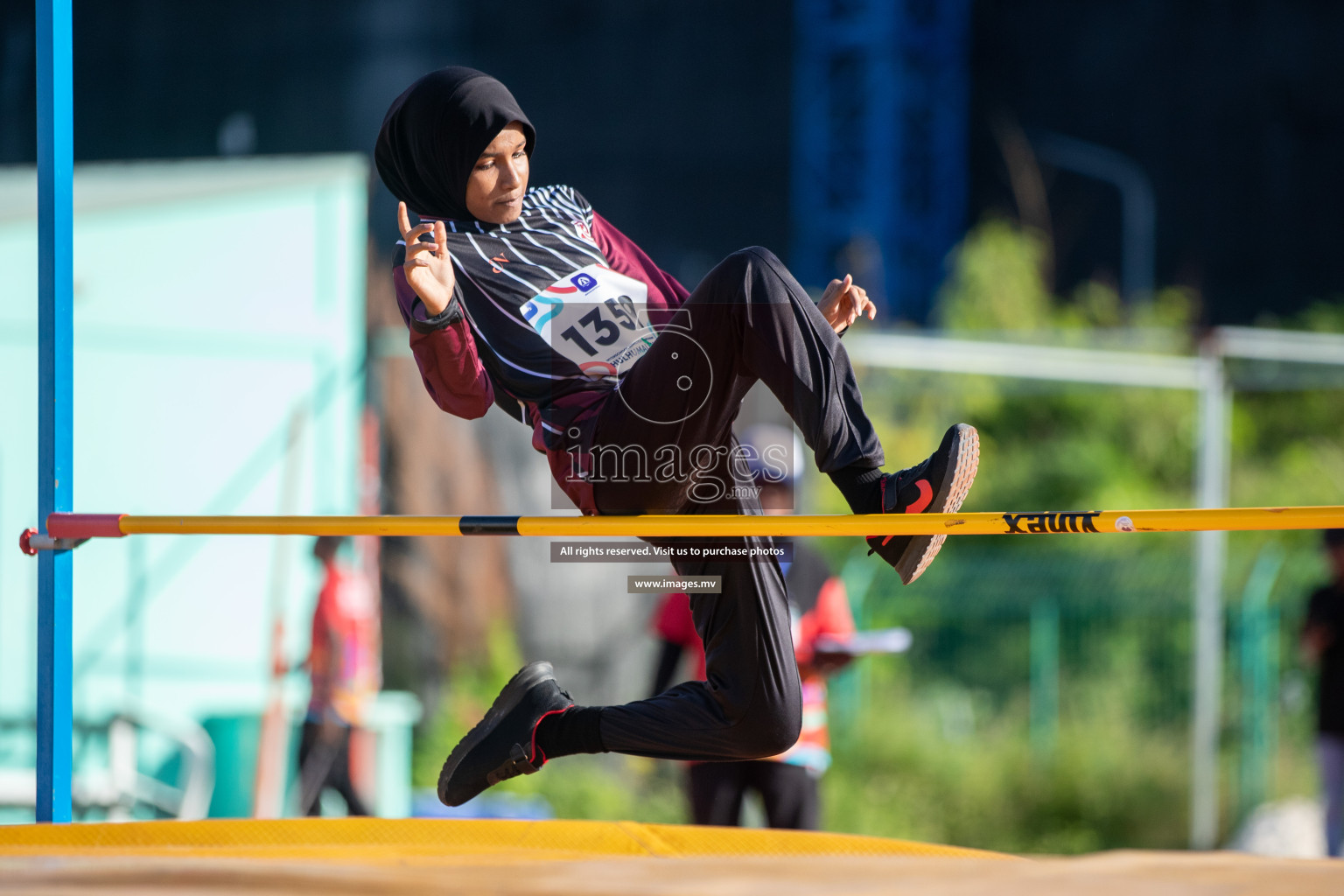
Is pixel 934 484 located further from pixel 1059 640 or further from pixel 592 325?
pixel 1059 640

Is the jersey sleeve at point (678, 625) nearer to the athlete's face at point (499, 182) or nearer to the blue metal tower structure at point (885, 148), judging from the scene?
the athlete's face at point (499, 182)

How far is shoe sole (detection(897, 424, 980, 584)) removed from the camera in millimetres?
2473

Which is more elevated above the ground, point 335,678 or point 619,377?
point 619,377

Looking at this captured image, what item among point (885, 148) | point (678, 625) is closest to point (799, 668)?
point (678, 625)

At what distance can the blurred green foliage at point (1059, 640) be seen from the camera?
21.2 ft

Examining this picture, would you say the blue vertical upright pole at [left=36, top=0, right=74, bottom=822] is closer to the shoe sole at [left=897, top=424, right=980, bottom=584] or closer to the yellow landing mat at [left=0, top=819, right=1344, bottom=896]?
the yellow landing mat at [left=0, top=819, right=1344, bottom=896]

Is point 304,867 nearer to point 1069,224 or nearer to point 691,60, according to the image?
point 691,60

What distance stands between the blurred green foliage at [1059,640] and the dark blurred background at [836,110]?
1.61m

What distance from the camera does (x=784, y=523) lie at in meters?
2.49

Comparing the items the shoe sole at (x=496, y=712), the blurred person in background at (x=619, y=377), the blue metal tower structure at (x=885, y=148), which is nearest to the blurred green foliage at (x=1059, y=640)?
the blue metal tower structure at (x=885, y=148)

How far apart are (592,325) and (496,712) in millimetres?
836

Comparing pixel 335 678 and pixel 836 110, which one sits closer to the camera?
pixel 335 678

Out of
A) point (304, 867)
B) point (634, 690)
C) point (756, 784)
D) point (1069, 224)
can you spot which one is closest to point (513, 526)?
point (304, 867)

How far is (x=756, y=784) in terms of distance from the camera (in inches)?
151
